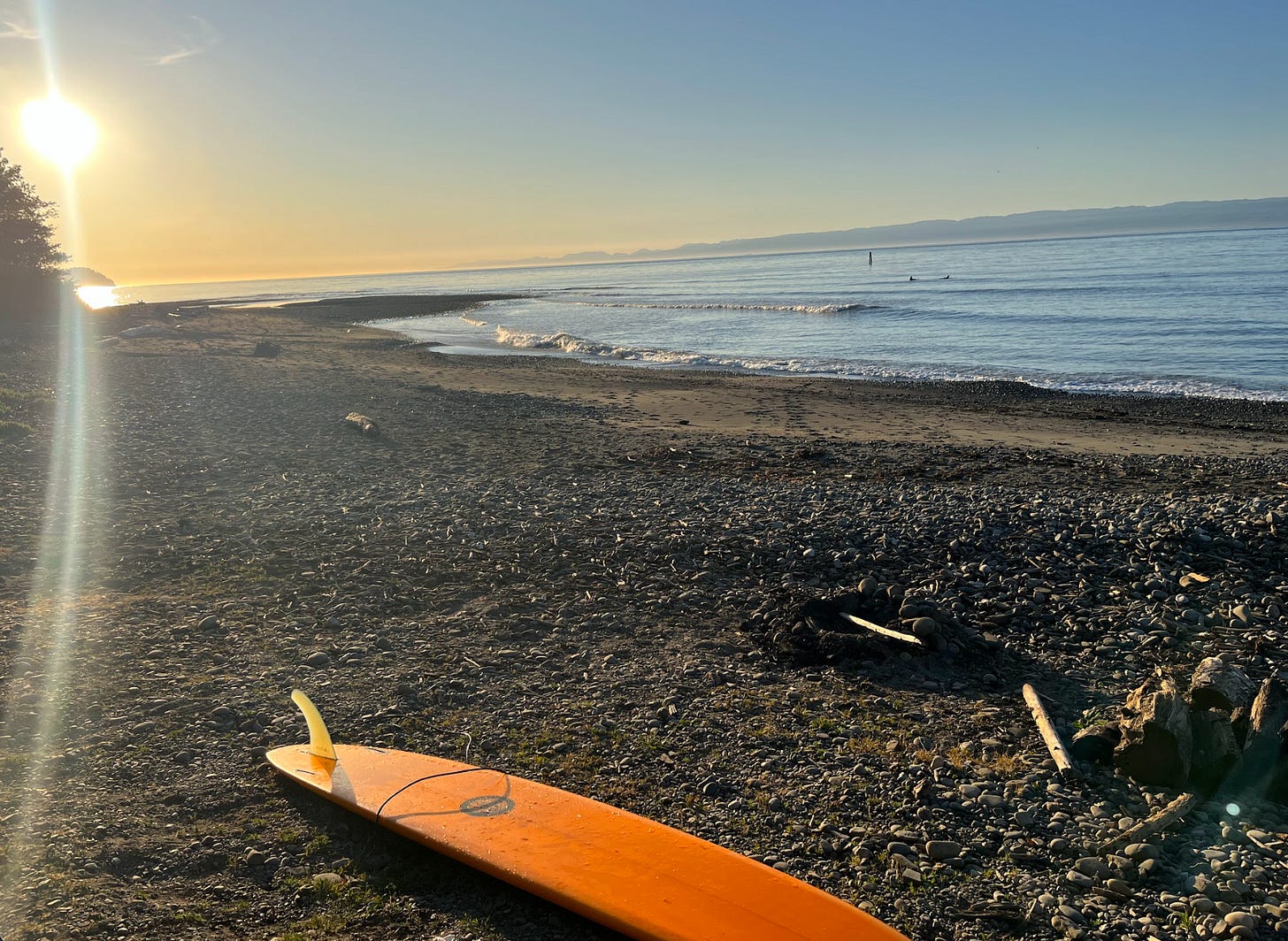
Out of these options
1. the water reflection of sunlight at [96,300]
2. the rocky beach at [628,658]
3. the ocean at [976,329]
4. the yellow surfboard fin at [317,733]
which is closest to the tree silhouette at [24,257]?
the water reflection of sunlight at [96,300]

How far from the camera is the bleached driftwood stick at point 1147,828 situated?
4.72 metres

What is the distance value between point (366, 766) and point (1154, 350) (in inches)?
1266

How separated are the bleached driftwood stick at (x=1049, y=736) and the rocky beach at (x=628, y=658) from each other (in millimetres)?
88

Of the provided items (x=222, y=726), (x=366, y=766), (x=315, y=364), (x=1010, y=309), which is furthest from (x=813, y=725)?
(x=1010, y=309)

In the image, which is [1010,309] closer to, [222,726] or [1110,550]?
[1110,550]

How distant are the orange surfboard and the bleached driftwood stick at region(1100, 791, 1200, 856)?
1.59 m

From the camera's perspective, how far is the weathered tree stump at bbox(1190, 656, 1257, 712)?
18.5ft

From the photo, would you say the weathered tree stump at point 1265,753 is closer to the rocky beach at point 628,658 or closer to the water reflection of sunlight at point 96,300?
the rocky beach at point 628,658

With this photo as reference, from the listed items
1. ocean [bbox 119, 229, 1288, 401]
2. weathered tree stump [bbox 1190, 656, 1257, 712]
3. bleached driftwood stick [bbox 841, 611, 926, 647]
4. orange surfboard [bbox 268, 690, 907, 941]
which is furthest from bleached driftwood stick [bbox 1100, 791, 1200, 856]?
ocean [bbox 119, 229, 1288, 401]

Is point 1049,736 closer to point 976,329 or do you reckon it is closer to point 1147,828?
point 1147,828

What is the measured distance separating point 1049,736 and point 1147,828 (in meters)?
1.08

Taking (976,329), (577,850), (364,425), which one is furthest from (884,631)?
(976,329)

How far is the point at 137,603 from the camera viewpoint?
8.37m

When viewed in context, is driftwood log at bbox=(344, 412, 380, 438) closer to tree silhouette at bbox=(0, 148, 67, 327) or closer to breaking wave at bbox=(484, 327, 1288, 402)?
breaking wave at bbox=(484, 327, 1288, 402)
